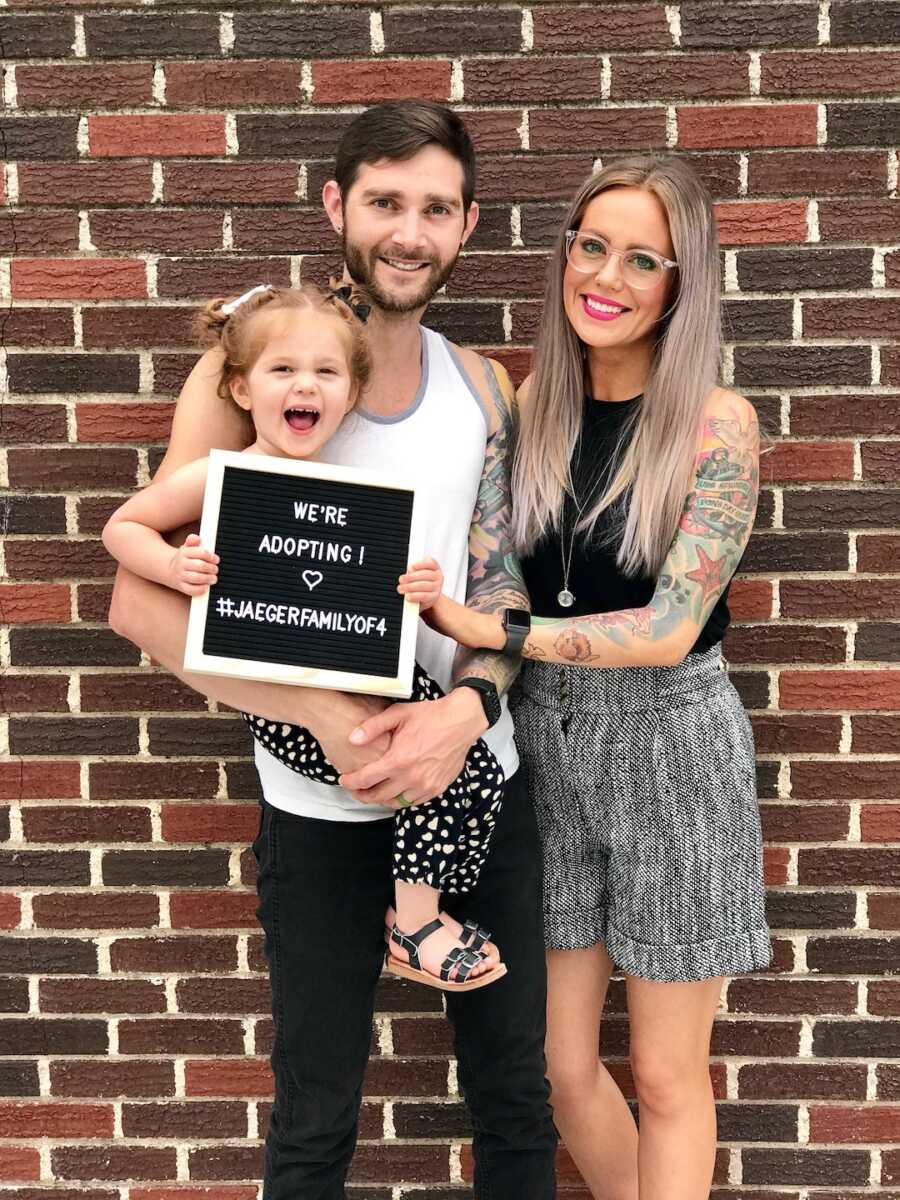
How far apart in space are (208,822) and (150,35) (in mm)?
1828

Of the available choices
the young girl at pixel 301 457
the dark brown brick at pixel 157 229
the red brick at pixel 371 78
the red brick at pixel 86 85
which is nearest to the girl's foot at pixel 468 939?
the young girl at pixel 301 457

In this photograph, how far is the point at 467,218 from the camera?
7.69ft

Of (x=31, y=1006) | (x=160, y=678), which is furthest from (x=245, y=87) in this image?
(x=31, y=1006)

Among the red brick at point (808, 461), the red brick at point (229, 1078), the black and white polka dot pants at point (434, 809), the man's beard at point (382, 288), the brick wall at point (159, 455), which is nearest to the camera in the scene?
the black and white polka dot pants at point (434, 809)

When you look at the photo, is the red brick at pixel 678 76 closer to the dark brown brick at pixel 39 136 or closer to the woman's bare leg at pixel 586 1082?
the dark brown brick at pixel 39 136

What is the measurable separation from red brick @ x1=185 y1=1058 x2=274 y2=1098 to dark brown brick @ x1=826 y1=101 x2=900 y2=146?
2.61m

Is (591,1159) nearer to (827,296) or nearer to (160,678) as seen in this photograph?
(160,678)

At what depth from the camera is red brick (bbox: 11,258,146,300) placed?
2.67 metres

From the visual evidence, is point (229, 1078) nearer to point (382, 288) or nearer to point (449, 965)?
point (449, 965)

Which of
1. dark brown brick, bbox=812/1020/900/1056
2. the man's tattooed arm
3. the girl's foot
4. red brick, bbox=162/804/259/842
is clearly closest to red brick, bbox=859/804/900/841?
dark brown brick, bbox=812/1020/900/1056

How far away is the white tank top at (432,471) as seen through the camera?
222cm

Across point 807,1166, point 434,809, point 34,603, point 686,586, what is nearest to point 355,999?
point 434,809

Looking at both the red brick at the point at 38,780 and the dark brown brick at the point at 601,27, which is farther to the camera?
the red brick at the point at 38,780

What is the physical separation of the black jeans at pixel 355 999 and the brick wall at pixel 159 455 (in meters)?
0.59
